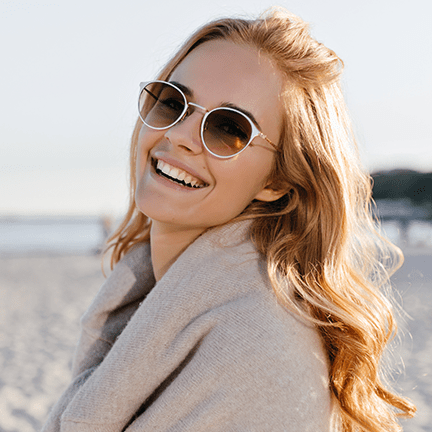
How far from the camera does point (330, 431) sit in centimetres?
153

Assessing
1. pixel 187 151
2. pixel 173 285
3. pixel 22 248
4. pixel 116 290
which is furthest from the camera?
pixel 22 248

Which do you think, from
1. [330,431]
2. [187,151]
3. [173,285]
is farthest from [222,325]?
[187,151]

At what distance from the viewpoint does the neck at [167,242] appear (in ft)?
6.42

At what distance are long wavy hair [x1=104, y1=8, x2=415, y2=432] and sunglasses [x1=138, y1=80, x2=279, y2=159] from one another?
201mm

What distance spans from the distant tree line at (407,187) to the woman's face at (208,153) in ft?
86.0

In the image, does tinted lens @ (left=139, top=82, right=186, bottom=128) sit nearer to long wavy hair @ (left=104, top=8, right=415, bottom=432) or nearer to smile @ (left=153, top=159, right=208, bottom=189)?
smile @ (left=153, top=159, right=208, bottom=189)

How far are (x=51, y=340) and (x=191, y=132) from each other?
255 inches

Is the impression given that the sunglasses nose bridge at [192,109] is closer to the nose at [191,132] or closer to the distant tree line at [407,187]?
the nose at [191,132]

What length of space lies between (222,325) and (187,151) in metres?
0.72

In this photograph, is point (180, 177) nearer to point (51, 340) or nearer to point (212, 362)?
point (212, 362)

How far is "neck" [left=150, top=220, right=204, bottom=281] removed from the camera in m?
1.96

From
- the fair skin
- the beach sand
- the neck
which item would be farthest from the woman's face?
Result: the beach sand

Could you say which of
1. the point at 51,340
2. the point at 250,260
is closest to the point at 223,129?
the point at 250,260

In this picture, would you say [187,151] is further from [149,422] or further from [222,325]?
[149,422]
